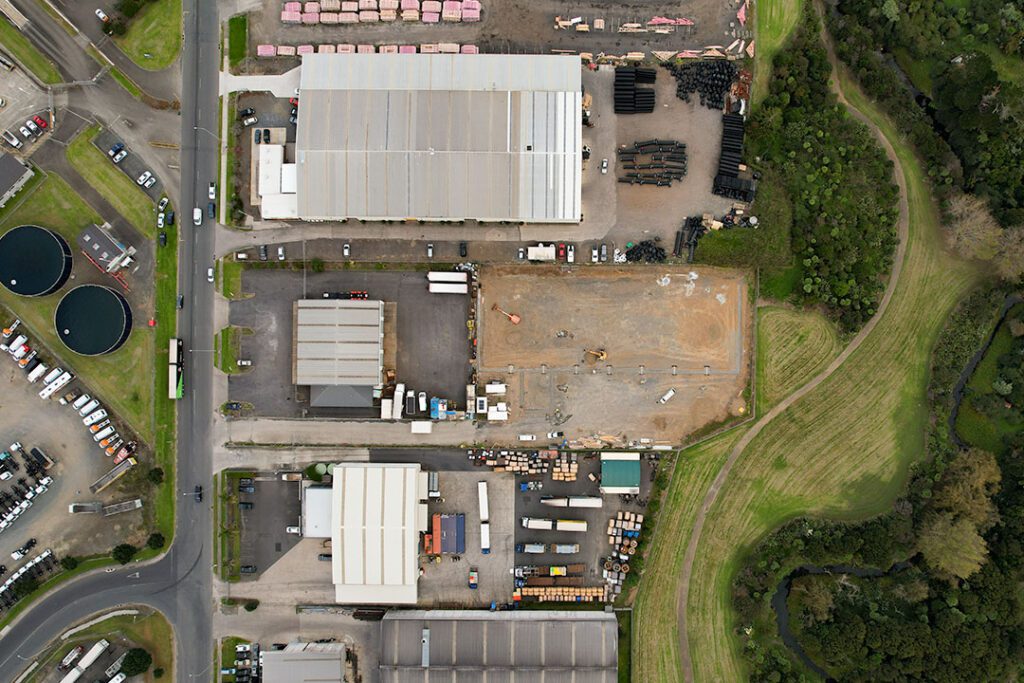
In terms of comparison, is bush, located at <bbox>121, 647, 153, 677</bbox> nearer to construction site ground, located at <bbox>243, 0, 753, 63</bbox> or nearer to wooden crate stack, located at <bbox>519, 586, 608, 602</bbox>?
wooden crate stack, located at <bbox>519, 586, 608, 602</bbox>

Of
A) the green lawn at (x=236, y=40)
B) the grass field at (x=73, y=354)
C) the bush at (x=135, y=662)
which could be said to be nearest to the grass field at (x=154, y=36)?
the green lawn at (x=236, y=40)

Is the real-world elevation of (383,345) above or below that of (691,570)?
above

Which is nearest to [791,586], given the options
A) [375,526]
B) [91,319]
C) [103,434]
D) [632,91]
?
[375,526]

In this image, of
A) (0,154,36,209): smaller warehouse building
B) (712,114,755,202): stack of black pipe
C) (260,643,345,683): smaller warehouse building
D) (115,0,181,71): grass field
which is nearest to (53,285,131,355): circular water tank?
(0,154,36,209): smaller warehouse building

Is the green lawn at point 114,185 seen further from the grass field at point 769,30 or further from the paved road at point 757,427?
the grass field at point 769,30

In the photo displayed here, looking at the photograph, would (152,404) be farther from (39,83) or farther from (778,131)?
(778,131)

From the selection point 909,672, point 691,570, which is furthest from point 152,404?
point 909,672
